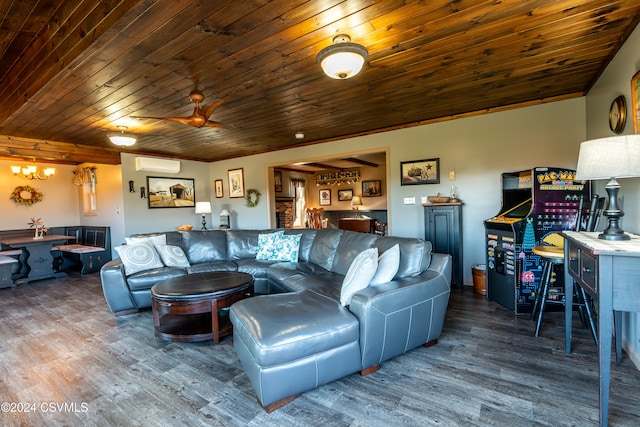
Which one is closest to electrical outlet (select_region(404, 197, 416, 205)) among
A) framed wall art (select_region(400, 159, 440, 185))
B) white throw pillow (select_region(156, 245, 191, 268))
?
framed wall art (select_region(400, 159, 440, 185))

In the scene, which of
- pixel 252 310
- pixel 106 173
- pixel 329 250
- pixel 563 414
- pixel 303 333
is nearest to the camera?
pixel 563 414

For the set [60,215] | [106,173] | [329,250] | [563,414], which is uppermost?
[106,173]

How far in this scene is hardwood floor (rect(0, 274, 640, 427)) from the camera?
168cm

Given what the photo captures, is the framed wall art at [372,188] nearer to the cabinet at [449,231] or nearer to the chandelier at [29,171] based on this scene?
the cabinet at [449,231]

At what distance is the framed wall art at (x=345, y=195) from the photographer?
1030 centimetres

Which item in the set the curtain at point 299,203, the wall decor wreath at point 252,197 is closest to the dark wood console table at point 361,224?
the curtain at point 299,203

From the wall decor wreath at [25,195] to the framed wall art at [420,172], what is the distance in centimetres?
790

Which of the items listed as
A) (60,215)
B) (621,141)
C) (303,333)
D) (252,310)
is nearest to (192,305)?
(252,310)

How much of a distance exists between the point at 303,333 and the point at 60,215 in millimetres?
8067

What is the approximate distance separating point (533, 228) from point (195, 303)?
332 centimetres

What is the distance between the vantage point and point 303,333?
1.79 m

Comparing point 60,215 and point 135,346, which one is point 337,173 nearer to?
point 60,215

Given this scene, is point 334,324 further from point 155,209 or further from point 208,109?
point 155,209

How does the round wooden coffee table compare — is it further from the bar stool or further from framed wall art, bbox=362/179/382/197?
framed wall art, bbox=362/179/382/197
